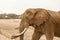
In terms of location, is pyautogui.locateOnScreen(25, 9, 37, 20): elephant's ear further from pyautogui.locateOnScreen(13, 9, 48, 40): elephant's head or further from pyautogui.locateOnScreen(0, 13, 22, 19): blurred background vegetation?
pyautogui.locateOnScreen(0, 13, 22, 19): blurred background vegetation

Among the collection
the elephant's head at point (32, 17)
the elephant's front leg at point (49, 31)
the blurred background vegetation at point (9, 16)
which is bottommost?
the blurred background vegetation at point (9, 16)

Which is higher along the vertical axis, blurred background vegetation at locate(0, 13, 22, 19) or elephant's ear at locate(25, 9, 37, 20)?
elephant's ear at locate(25, 9, 37, 20)

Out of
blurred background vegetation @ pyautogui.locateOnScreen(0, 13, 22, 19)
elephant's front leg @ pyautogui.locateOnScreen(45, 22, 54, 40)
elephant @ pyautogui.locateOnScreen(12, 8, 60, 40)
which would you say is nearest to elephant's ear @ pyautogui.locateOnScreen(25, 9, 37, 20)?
elephant @ pyautogui.locateOnScreen(12, 8, 60, 40)

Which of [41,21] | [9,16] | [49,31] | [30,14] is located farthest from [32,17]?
[9,16]

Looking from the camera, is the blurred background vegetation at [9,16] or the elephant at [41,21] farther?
the blurred background vegetation at [9,16]

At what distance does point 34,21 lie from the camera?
795 cm

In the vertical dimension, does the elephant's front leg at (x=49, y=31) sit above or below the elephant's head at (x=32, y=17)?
below

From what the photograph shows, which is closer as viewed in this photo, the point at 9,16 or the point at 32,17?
the point at 32,17

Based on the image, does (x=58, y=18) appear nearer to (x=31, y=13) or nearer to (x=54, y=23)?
(x=54, y=23)

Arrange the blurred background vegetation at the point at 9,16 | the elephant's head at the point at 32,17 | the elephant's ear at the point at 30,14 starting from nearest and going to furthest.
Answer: the elephant's head at the point at 32,17, the elephant's ear at the point at 30,14, the blurred background vegetation at the point at 9,16

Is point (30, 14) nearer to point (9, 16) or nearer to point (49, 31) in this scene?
point (49, 31)

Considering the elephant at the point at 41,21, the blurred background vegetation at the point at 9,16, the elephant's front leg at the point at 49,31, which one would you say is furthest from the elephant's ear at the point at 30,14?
the blurred background vegetation at the point at 9,16

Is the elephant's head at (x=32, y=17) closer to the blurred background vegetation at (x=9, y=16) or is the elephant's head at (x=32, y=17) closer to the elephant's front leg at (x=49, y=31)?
the elephant's front leg at (x=49, y=31)

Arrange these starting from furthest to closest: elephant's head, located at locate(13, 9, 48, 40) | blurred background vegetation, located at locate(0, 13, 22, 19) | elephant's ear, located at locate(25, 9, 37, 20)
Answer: blurred background vegetation, located at locate(0, 13, 22, 19), elephant's ear, located at locate(25, 9, 37, 20), elephant's head, located at locate(13, 9, 48, 40)
